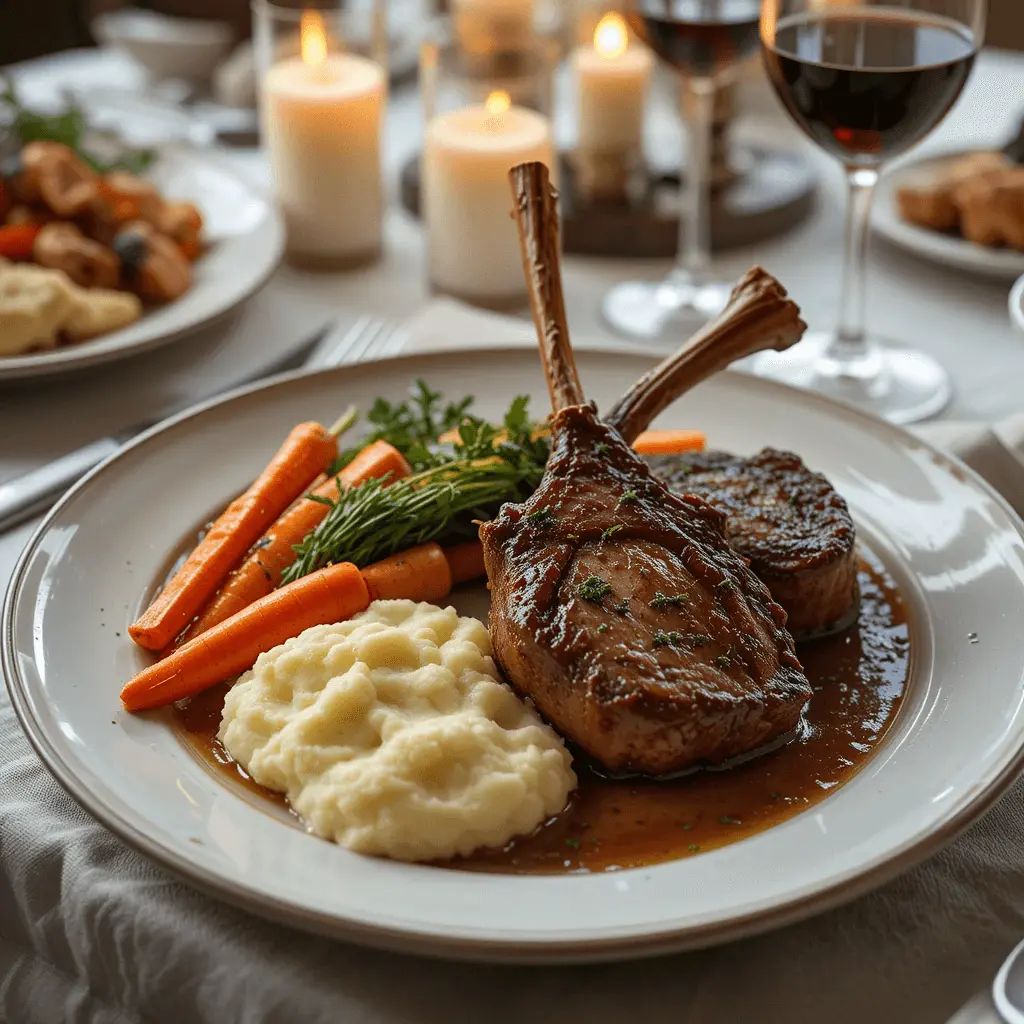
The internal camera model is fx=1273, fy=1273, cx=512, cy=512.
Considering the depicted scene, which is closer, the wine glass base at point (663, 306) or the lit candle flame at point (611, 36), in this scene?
the wine glass base at point (663, 306)

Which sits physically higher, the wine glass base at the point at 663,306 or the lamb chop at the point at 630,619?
the lamb chop at the point at 630,619

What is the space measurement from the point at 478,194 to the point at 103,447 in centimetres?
174

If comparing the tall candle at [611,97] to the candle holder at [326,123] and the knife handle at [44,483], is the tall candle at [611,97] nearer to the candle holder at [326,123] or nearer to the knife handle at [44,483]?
the candle holder at [326,123]

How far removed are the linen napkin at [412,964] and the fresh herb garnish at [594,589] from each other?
0.66m

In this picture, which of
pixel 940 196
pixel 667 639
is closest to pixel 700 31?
pixel 940 196

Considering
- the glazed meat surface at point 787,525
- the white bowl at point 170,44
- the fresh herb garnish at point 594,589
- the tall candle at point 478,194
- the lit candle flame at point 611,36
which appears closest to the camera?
the fresh herb garnish at point 594,589

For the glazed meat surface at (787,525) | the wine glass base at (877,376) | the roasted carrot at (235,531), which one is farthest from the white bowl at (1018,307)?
the roasted carrot at (235,531)

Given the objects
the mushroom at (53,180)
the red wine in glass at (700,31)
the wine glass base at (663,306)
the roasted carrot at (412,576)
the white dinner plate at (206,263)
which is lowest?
the wine glass base at (663,306)

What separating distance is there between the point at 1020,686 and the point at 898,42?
1963 millimetres

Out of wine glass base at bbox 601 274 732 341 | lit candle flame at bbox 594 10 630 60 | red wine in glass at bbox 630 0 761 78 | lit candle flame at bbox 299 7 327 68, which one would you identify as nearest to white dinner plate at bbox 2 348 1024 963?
wine glass base at bbox 601 274 732 341

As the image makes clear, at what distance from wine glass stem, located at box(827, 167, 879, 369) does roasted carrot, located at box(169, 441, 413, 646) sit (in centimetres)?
158

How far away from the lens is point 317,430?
315cm

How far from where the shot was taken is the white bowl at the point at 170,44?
19.6ft

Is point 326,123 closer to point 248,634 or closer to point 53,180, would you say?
point 53,180
